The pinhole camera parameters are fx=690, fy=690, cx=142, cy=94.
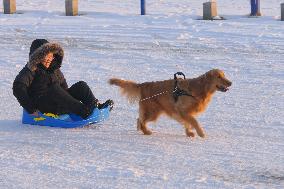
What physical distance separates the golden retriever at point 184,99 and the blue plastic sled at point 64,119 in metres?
0.55

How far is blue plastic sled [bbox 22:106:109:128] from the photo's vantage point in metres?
7.81

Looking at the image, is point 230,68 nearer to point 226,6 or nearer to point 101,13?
point 101,13

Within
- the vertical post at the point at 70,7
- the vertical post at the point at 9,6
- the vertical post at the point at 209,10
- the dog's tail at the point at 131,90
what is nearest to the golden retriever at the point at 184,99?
the dog's tail at the point at 131,90

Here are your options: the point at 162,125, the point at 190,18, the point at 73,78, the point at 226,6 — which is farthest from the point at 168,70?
the point at 226,6

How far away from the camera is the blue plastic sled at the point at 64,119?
781cm

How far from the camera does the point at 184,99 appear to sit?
7457 millimetres

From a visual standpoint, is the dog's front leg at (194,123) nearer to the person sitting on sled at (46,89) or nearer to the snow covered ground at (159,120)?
the snow covered ground at (159,120)

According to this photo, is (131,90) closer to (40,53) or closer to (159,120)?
(159,120)

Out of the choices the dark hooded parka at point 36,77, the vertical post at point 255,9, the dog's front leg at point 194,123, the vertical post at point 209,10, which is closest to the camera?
the dog's front leg at point 194,123

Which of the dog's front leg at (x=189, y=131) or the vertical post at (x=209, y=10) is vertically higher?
the vertical post at (x=209, y=10)

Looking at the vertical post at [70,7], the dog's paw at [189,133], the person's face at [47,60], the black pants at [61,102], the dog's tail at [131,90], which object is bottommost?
the dog's paw at [189,133]

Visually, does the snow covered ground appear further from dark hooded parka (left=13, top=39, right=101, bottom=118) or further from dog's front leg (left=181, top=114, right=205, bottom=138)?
dark hooded parka (left=13, top=39, right=101, bottom=118)

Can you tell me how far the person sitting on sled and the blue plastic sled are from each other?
60 millimetres

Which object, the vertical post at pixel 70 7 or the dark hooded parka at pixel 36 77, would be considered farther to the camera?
the vertical post at pixel 70 7
